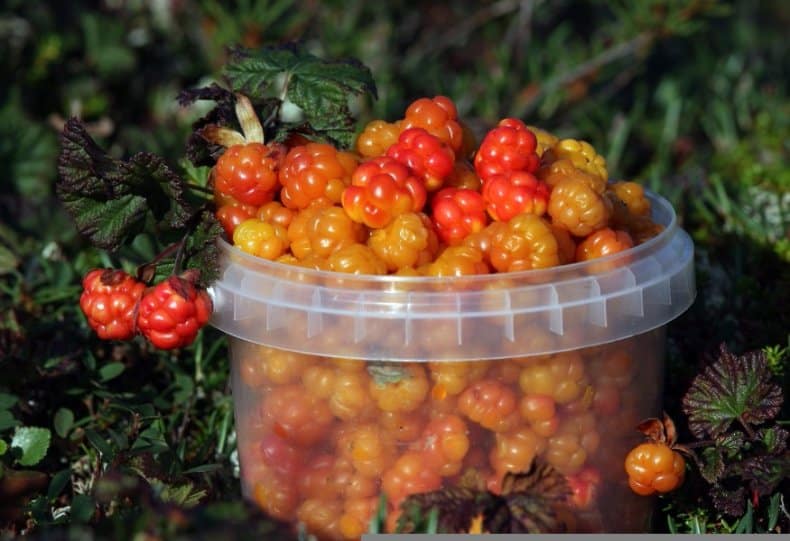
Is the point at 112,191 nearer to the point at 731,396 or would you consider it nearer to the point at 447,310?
the point at 447,310

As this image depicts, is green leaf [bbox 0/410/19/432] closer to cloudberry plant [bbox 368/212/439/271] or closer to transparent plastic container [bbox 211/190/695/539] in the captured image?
transparent plastic container [bbox 211/190/695/539]

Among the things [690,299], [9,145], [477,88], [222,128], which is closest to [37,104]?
[9,145]

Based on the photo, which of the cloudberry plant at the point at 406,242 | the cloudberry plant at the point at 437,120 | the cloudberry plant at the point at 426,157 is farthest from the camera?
the cloudberry plant at the point at 437,120

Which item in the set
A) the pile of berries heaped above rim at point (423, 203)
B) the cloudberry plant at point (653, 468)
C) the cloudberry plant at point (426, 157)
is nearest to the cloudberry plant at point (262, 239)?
the pile of berries heaped above rim at point (423, 203)

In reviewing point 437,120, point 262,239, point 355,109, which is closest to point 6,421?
point 262,239

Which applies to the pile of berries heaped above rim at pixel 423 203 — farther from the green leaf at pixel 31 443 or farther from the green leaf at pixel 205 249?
the green leaf at pixel 31 443
